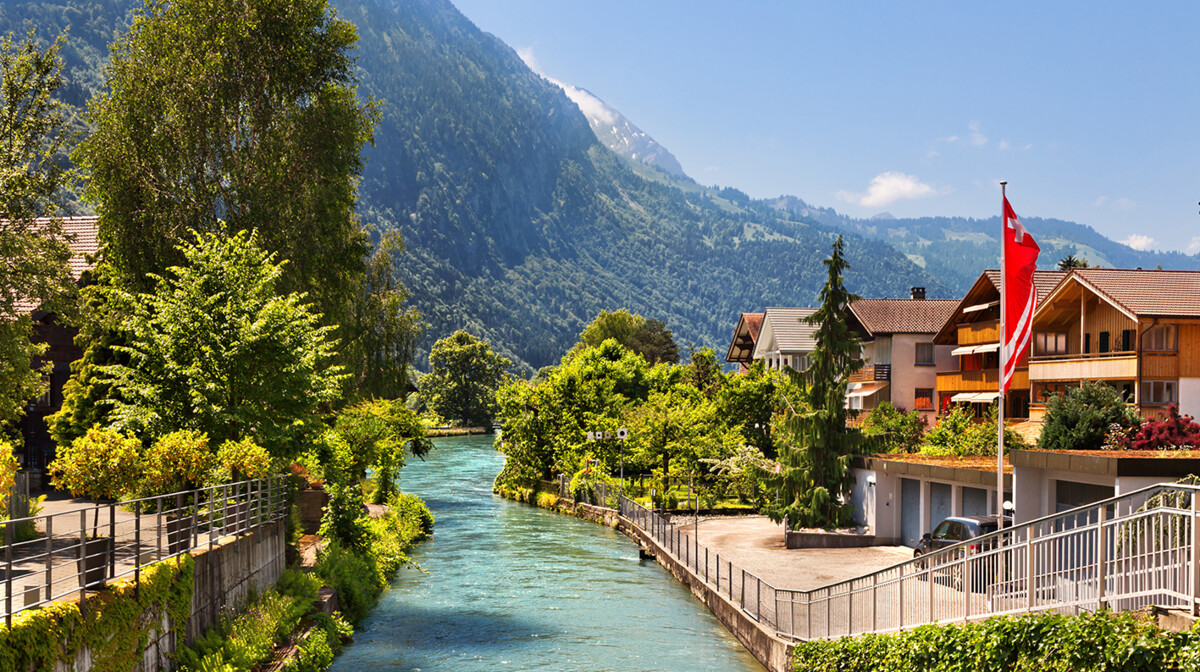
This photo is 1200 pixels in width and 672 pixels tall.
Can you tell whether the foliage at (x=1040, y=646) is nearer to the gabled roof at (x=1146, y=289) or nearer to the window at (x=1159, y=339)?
the gabled roof at (x=1146, y=289)

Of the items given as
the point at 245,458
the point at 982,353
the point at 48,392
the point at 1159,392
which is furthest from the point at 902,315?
the point at 245,458

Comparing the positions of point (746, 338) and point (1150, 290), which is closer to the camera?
point (1150, 290)

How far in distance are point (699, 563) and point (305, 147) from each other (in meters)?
19.2

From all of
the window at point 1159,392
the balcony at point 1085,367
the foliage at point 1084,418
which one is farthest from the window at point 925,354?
the foliage at point 1084,418

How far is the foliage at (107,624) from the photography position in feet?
37.4

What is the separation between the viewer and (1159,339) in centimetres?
4203

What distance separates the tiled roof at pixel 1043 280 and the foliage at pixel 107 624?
4252 cm

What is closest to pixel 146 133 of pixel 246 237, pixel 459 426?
pixel 246 237

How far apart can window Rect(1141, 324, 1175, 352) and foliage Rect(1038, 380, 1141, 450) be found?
779cm

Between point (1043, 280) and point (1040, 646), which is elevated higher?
point (1043, 280)

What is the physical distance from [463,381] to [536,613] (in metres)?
136

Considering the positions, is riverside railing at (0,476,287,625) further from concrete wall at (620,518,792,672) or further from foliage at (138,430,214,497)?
concrete wall at (620,518,792,672)

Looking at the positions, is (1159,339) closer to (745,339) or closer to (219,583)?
(219,583)

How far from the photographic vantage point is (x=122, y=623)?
14.1m
